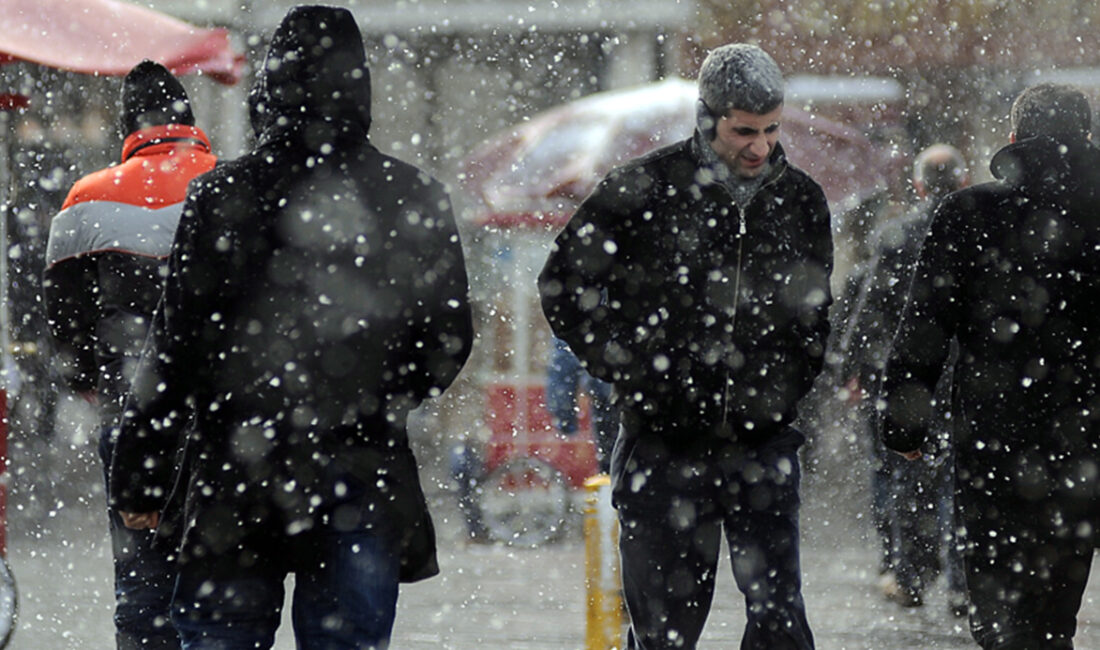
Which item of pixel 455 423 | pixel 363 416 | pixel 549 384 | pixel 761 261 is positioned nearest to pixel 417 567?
pixel 363 416

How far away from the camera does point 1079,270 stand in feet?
16.0

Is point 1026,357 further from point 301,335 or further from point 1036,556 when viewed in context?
point 301,335

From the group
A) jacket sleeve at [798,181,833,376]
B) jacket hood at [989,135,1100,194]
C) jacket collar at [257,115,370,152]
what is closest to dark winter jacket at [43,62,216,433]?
jacket collar at [257,115,370,152]

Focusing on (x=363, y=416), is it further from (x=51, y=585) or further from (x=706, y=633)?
(x=51, y=585)

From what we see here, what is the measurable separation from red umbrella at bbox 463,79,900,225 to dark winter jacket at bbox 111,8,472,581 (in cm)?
781

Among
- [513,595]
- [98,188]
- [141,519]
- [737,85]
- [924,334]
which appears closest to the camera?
[141,519]

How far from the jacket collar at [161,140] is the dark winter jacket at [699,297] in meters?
1.58

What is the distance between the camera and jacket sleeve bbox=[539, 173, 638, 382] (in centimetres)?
Result: 487

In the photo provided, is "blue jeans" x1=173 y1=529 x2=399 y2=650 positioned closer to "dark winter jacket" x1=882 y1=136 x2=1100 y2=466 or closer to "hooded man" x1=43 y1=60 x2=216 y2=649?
"hooded man" x1=43 y1=60 x2=216 y2=649

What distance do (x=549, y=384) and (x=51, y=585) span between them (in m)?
2.82

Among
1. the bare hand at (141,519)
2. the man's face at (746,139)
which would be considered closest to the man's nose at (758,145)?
the man's face at (746,139)

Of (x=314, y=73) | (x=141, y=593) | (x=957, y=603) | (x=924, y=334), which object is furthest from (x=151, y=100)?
(x=957, y=603)

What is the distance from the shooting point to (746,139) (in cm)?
475

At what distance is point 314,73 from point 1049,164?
6.54ft
